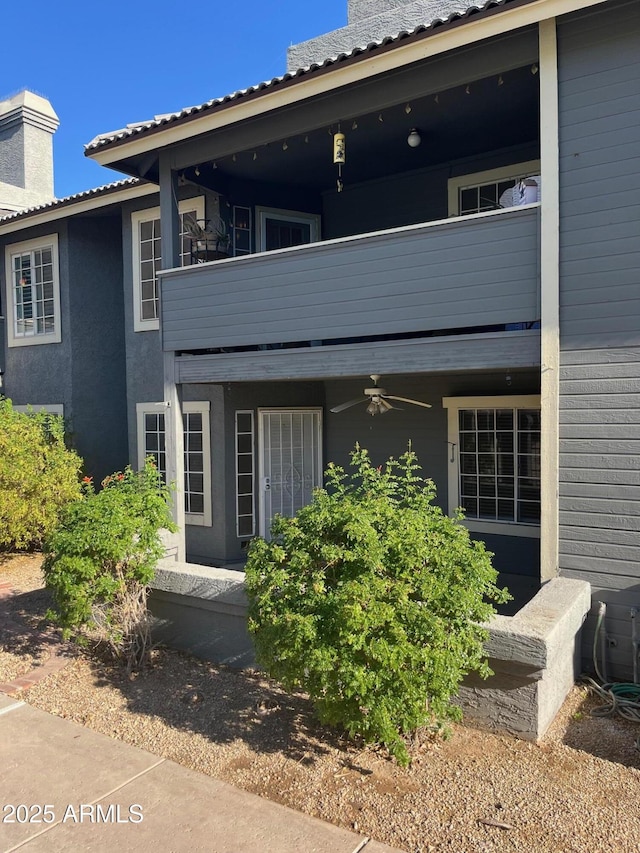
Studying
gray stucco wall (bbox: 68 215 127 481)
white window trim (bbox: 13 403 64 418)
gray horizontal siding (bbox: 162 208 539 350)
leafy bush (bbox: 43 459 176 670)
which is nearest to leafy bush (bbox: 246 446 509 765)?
leafy bush (bbox: 43 459 176 670)

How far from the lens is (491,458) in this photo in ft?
28.0

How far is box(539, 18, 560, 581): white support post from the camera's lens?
558cm

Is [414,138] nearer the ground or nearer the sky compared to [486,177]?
nearer the sky

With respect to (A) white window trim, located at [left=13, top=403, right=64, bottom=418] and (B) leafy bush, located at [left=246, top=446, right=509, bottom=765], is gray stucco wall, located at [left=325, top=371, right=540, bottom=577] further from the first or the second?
(A) white window trim, located at [left=13, top=403, right=64, bottom=418]

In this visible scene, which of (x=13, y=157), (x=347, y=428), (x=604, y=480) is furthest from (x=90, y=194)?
(x=604, y=480)

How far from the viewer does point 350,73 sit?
20.8 ft

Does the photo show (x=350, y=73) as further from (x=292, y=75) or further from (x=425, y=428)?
(x=425, y=428)

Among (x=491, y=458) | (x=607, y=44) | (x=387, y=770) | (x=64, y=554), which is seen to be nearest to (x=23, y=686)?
(x=64, y=554)

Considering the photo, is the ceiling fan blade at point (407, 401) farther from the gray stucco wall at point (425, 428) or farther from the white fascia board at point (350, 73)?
the white fascia board at point (350, 73)

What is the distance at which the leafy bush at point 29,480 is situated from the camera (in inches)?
352

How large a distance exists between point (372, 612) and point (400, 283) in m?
3.70

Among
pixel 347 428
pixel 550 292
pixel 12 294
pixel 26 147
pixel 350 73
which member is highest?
pixel 26 147

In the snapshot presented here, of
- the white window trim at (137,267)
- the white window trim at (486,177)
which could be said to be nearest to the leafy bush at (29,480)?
the white window trim at (137,267)

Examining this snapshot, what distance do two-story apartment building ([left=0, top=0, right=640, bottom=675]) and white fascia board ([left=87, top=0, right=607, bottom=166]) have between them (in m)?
0.02
